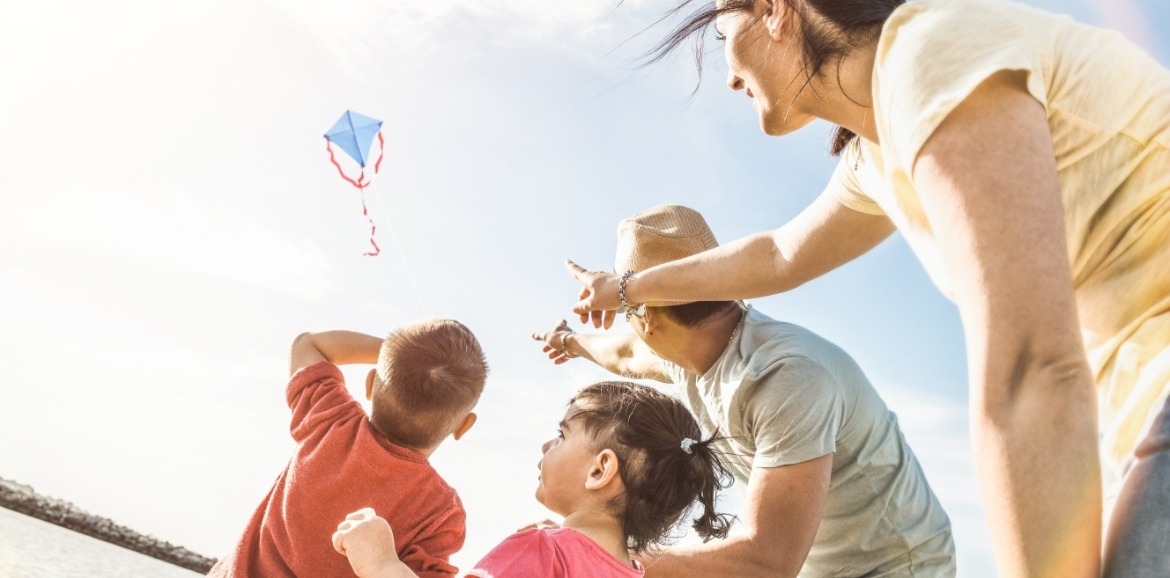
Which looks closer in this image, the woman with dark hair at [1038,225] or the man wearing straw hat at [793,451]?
the woman with dark hair at [1038,225]

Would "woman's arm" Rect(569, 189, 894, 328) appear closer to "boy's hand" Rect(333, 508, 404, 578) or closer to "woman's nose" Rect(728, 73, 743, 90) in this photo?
"woman's nose" Rect(728, 73, 743, 90)

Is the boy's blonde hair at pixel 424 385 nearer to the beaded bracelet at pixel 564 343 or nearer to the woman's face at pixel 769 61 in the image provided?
the woman's face at pixel 769 61

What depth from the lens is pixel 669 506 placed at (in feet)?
8.93

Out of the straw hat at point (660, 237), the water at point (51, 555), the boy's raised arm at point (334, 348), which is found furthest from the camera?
the water at point (51, 555)

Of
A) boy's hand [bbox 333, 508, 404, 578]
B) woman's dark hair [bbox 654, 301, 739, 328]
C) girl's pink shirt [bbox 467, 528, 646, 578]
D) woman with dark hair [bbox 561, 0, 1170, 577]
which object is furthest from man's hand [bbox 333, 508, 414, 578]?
woman's dark hair [bbox 654, 301, 739, 328]

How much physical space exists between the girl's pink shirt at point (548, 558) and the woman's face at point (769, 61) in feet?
3.73

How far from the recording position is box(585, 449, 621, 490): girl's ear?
256 centimetres

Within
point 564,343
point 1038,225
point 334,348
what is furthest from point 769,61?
point 564,343

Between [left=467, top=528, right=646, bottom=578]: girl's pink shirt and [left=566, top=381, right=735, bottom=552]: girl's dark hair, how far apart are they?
1.04ft

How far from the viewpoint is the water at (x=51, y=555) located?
16422 mm

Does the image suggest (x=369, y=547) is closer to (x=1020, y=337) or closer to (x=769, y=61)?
(x=769, y=61)

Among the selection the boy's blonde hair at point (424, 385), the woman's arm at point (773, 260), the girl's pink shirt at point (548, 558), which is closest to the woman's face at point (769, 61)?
the woman's arm at point (773, 260)

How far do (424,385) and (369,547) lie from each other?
69cm

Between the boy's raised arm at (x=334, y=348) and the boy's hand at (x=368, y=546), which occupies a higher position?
the boy's raised arm at (x=334, y=348)
